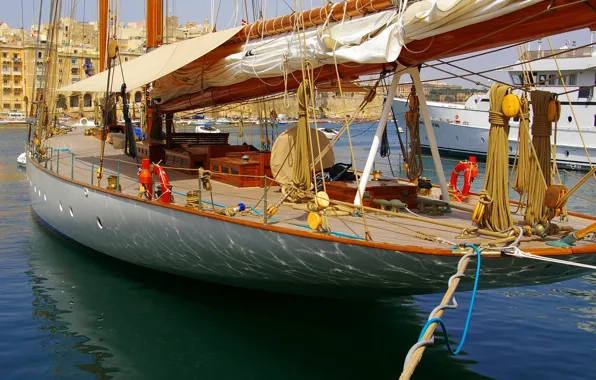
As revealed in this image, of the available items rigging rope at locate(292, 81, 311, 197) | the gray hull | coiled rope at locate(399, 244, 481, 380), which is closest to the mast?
the gray hull

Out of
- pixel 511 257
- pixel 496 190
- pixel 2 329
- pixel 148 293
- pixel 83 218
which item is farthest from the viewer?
pixel 83 218

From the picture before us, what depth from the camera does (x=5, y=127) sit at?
92000mm

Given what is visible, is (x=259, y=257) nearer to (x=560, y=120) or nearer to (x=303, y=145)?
(x=303, y=145)

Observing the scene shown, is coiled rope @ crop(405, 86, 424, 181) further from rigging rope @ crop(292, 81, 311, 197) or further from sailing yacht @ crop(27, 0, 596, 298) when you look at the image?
rigging rope @ crop(292, 81, 311, 197)

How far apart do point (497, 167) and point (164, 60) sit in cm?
812

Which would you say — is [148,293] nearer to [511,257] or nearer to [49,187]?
[49,187]

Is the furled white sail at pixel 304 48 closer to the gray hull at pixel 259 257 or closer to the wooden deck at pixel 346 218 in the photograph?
the wooden deck at pixel 346 218

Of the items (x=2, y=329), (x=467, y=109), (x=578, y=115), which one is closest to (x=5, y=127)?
(x=467, y=109)

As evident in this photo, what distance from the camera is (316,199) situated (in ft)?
30.3

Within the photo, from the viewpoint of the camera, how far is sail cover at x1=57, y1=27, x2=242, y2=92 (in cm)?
1299

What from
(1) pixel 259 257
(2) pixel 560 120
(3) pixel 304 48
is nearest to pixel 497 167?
(1) pixel 259 257

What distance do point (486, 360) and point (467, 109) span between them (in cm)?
3813

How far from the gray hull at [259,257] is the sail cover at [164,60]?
255 centimetres

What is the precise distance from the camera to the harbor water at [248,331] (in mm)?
9234
